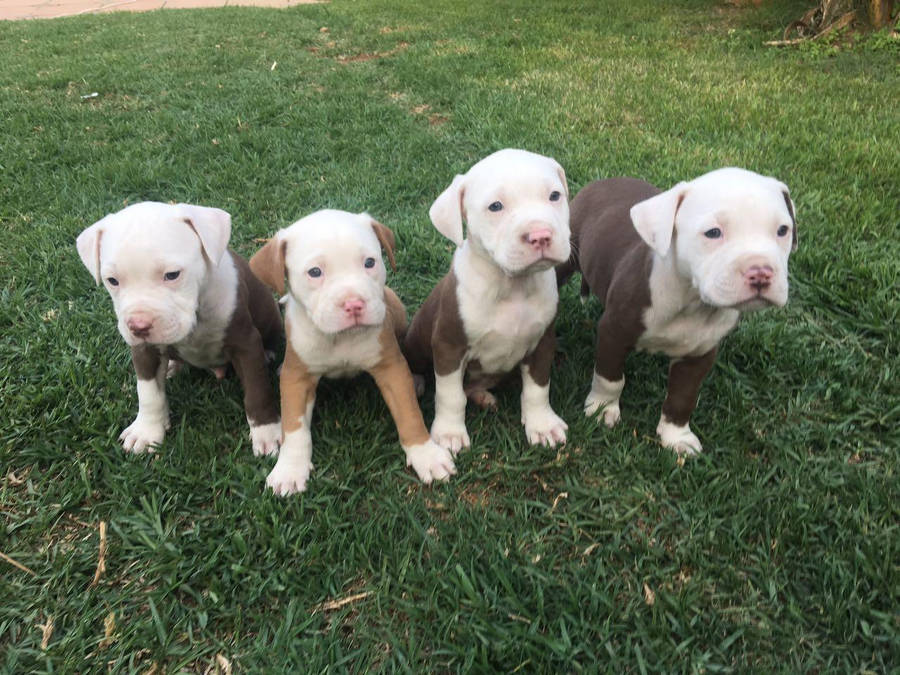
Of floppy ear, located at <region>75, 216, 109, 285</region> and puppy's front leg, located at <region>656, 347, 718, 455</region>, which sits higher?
floppy ear, located at <region>75, 216, 109, 285</region>

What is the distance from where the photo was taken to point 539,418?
3514mm

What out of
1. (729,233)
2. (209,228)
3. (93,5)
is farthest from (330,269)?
(93,5)

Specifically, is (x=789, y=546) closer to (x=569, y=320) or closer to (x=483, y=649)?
(x=483, y=649)

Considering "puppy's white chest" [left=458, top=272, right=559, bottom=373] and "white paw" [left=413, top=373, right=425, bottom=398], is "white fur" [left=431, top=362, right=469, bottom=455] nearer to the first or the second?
"puppy's white chest" [left=458, top=272, right=559, bottom=373]

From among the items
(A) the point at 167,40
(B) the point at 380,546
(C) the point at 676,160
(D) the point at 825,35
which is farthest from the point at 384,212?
(A) the point at 167,40

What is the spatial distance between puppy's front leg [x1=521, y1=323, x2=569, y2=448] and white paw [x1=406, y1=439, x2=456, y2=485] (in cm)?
50

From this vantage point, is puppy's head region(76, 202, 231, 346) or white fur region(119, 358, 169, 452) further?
white fur region(119, 358, 169, 452)

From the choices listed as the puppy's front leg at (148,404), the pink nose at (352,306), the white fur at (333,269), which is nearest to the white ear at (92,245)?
the puppy's front leg at (148,404)

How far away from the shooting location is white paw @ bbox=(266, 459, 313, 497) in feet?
10.4

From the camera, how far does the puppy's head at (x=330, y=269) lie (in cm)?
291

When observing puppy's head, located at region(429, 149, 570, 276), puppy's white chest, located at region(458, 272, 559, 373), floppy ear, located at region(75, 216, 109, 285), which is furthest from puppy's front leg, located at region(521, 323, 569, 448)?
floppy ear, located at region(75, 216, 109, 285)

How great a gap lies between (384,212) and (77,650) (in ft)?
14.7

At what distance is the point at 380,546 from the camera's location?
2.93m

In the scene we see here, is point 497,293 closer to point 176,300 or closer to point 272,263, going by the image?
point 272,263
